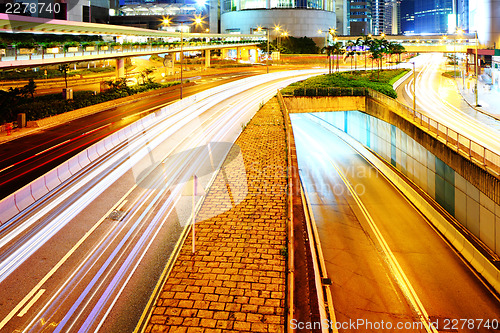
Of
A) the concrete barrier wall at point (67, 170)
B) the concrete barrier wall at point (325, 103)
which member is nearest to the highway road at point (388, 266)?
the concrete barrier wall at point (325, 103)

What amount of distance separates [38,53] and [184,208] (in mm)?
23396

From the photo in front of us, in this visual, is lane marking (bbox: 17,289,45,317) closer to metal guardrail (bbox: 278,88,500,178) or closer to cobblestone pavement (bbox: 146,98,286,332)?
cobblestone pavement (bbox: 146,98,286,332)

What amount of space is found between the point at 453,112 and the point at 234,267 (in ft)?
114

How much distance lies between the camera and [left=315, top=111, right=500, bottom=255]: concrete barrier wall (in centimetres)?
1842

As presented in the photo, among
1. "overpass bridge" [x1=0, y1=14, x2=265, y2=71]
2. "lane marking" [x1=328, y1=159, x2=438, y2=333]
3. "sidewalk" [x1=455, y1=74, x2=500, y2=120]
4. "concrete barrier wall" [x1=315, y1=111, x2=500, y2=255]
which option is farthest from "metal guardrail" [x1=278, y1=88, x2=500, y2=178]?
"overpass bridge" [x1=0, y1=14, x2=265, y2=71]

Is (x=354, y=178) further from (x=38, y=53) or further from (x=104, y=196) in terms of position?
(x=38, y=53)

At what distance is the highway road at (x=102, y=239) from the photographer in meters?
10.7

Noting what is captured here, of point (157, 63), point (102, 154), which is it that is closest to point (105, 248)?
point (102, 154)

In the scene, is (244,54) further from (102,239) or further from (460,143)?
(102,239)

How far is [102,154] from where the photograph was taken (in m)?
24.3

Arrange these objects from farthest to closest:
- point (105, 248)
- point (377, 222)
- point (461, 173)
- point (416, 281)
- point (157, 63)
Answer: point (157, 63) → point (377, 222) → point (461, 173) → point (416, 281) → point (105, 248)

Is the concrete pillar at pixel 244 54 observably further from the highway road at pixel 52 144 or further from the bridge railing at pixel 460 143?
the bridge railing at pixel 460 143

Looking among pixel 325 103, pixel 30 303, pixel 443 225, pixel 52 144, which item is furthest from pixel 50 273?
pixel 325 103

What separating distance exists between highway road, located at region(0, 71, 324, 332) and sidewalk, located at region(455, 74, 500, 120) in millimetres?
28870
